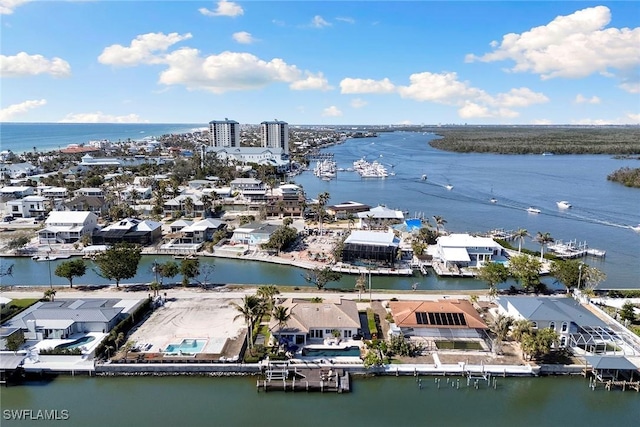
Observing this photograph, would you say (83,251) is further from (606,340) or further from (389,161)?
(389,161)

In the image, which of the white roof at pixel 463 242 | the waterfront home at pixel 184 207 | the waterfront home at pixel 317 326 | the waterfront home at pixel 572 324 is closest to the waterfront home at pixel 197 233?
the waterfront home at pixel 184 207

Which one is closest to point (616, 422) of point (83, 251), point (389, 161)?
point (83, 251)

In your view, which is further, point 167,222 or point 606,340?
point 167,222

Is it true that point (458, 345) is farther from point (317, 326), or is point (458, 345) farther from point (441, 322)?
point (317, 326)

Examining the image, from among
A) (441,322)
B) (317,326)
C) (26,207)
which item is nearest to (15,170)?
(26,207)

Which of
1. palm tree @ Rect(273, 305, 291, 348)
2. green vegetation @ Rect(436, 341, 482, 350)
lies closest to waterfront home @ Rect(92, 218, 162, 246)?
palm tree @ Rect(273, 305, 291, 348)

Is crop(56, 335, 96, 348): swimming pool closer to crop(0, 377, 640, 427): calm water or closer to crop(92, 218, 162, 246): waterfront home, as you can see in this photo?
crop(0, 377, 640, 427): calm water
